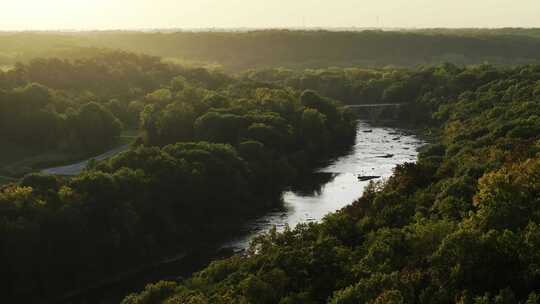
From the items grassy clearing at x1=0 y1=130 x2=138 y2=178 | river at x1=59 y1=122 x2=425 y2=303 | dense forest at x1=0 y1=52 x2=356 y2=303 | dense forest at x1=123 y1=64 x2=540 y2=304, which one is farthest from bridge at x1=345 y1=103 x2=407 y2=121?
dense forest at x1=123 y1=64 x2=540 y2=304

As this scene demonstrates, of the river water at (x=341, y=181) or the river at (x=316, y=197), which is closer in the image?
the river at (x=316, y=197)

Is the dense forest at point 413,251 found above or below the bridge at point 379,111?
above

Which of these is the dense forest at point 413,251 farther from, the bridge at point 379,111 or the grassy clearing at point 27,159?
the bridge at point 379,111

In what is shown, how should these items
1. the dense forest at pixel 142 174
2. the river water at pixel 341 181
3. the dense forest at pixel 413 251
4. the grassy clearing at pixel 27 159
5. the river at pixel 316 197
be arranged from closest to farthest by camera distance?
the dense forest at pixel 413 251 < the dense forest at pixel 142 174 < the river at pixel 316 197 < the river water at pixel 341 181 < the grassy clearing at pixel 27 159

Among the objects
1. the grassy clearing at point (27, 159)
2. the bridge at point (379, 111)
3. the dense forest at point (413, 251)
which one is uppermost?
the dense forest at point (413, 251)

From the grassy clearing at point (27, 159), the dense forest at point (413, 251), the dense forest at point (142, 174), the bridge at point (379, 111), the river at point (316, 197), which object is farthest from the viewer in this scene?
the bridge at point (379, 111)

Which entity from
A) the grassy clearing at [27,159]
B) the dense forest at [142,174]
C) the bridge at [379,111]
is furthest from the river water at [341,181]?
the grassy clearing at [27,159]

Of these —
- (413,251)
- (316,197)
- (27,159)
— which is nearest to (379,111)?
(316,197)

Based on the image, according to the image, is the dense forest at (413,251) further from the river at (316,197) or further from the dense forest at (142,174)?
the dense forest at (142,174)

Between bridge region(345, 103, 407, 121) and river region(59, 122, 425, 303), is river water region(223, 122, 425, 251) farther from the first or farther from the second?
bridge region(345, 103, 407, 121)
